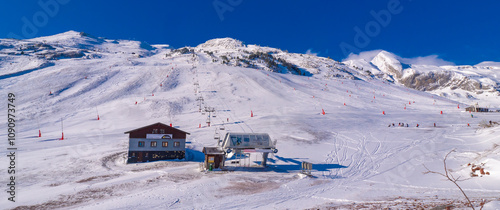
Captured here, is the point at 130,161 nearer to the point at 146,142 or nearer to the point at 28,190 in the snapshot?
the point at 146,142

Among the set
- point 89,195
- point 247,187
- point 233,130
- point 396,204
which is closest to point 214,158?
point 247,187

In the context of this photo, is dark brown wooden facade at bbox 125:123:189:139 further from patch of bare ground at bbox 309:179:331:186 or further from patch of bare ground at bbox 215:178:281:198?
patch of bare ground at bbox 309:179:331:186

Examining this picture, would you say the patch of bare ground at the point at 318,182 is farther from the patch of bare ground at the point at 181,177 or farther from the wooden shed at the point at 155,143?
the wooden shed at the point at 155,143

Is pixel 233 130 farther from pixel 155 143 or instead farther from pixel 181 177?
pixel 181 177

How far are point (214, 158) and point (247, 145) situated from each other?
391 centimetres

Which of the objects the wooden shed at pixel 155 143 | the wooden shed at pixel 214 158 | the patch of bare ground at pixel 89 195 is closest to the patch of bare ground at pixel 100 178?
the patch of bare ground at pixel 89 195

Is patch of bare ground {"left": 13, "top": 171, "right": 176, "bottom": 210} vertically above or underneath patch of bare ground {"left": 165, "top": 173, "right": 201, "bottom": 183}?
underneath

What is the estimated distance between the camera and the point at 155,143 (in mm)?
29484

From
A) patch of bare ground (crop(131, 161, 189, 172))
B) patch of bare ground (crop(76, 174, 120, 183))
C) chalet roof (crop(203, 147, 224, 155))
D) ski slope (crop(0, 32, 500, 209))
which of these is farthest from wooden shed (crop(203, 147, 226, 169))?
patch of bare ground (crop(76, 174, 120, 183))

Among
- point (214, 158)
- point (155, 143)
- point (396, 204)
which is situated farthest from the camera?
point (155, 143)

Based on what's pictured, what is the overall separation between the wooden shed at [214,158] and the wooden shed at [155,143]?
233 inches

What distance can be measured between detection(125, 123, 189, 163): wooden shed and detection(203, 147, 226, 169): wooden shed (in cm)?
591

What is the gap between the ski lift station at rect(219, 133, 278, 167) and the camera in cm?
2662

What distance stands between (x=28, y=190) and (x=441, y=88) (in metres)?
214
